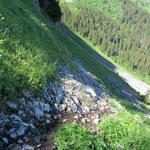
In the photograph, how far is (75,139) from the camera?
14.3m

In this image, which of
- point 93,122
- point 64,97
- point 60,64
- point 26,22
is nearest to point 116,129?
point 93,122

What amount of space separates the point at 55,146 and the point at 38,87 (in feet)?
12.1

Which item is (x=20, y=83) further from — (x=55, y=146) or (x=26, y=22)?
(x=26, y=22)

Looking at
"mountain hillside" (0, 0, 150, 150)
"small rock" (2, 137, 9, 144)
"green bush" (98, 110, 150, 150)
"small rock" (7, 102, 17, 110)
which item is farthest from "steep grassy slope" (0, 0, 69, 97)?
"green bush" (98, 110, 150, 150)

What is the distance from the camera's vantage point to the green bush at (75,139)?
554 inches

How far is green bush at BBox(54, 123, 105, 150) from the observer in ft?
46.1

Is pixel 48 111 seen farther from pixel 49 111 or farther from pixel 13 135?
pixel 13 135

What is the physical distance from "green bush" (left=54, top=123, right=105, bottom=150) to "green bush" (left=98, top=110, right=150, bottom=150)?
38.3 inches

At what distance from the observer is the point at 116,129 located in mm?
16469

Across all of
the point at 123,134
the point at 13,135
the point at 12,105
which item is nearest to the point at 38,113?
the point at 12,105

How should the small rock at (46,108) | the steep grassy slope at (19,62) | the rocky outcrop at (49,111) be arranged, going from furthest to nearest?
1. the small rock at (46,108)
2. the steep grassy slope at (19,62)
3. the rocky outcrop at (49,111)

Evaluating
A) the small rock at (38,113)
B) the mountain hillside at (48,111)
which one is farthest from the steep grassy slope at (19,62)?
the small rock at (38,113)

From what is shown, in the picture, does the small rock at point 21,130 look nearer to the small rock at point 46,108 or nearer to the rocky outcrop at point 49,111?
the rocky outcrop at point 49,111

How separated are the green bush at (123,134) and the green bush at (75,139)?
3.19 feet
